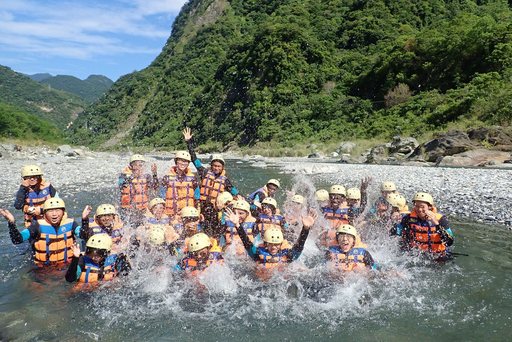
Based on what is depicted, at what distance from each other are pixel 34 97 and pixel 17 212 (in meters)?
179

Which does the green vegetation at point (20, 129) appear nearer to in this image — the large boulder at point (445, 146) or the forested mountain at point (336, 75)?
the forested mountain at point (336, 75)

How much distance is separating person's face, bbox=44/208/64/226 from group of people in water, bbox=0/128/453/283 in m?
0.02

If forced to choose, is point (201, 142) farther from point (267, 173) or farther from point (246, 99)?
point (267, 173)

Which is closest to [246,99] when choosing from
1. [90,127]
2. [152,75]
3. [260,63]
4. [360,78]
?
[260,63]

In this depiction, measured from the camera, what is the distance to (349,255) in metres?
6.98

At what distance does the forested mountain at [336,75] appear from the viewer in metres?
36.3

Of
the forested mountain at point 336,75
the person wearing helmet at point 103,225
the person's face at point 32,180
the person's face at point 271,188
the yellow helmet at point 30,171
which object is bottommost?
the person wearing helmet at point 103,225

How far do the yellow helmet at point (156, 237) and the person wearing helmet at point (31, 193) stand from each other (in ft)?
8.13

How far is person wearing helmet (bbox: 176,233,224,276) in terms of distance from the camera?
257 inches

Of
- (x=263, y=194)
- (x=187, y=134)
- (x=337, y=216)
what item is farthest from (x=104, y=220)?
(x=337, y=216)

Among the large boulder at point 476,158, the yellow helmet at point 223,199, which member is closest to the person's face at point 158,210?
the yellow helmet at point 223,199

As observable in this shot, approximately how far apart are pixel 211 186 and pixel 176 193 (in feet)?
2.79

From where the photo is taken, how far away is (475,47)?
3819cm

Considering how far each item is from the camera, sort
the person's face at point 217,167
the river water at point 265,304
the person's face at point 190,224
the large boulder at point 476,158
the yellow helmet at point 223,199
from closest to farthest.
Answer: the river water at point 265,304 → the person's face at point 190,224 → the yellow helmet at point 223,199 → the person's face at point 217,167 → the large boulder at point 476,158
